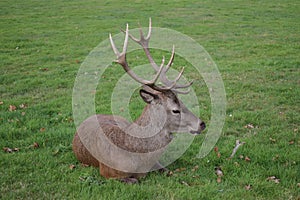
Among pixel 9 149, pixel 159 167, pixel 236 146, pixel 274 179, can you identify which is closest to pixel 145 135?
pixel 159 167

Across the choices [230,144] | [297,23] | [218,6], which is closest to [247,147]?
[230,144]

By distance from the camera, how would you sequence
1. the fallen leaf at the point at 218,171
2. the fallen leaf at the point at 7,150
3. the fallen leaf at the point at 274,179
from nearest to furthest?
the fallen leaf at the point at 274,179
the fallen leaf at the point at 218,171
the fallen leaf at the point at 7,150

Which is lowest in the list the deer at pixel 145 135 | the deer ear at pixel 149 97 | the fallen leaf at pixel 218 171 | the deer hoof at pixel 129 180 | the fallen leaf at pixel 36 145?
the fallen leaf at pixel 218 171

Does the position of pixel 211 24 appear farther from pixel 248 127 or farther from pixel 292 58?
pixel 248 127

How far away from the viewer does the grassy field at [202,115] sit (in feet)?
14.3

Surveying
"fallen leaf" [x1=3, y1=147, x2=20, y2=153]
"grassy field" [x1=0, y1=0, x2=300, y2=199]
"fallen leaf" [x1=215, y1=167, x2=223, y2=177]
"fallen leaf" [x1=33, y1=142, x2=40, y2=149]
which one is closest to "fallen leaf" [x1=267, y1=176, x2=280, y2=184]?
"grassy field" [x1=0, y1=0, x2=300, y2=199]

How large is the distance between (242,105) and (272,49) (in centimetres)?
601

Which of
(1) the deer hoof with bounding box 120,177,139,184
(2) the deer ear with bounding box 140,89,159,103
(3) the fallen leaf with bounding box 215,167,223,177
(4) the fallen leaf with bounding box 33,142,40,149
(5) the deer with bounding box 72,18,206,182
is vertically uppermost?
(2) the deer ear with bounding box 140,89,159,103

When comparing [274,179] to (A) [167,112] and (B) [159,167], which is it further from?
(A) [167,112]

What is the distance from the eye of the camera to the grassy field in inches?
171

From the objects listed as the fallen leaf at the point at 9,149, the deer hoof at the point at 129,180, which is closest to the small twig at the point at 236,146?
the deer hoof at the point at 129,180

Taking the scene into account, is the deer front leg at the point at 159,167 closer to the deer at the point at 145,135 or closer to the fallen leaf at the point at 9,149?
the deer at the point at 145,135

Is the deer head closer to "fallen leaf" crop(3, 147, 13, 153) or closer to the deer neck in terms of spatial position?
the deer neck

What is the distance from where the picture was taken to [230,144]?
5535 mm
